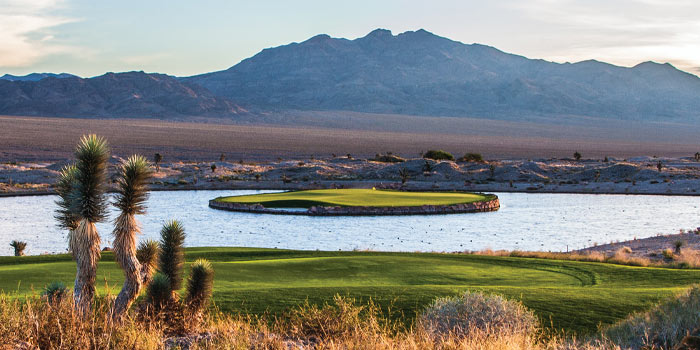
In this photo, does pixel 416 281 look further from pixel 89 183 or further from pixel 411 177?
pixel 411 177

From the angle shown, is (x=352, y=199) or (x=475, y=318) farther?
(x=352, y=199)

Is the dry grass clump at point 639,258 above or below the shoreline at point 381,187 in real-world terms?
above

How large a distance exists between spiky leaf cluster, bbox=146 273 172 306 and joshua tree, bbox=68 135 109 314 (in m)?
0.74

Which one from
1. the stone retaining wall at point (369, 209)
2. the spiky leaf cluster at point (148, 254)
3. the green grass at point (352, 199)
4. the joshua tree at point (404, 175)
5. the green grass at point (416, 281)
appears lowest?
the stone retaining wall at point (369, 209)

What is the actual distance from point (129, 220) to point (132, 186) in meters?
0.42

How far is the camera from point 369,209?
41719 millimetres

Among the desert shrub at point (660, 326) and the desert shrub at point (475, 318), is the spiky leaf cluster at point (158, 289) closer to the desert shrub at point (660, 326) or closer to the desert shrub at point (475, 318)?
the desert shrub at point (475, 318)

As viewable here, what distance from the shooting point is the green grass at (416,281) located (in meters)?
12.2

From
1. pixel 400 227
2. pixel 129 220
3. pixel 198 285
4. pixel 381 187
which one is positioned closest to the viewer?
pixel 129 220

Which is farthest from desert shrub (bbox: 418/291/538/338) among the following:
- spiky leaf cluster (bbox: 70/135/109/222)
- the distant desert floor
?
the distant desert floor

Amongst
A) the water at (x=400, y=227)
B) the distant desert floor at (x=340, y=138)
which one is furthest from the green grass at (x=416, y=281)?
the distant desert floor at (x=340, y=138)

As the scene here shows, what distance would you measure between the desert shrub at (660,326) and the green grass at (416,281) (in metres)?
0.96

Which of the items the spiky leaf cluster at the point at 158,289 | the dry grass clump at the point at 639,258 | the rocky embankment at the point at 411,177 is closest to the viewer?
the spiky leaf cluster at the point at 158,289

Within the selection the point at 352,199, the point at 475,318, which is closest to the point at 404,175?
the point at 352,199
